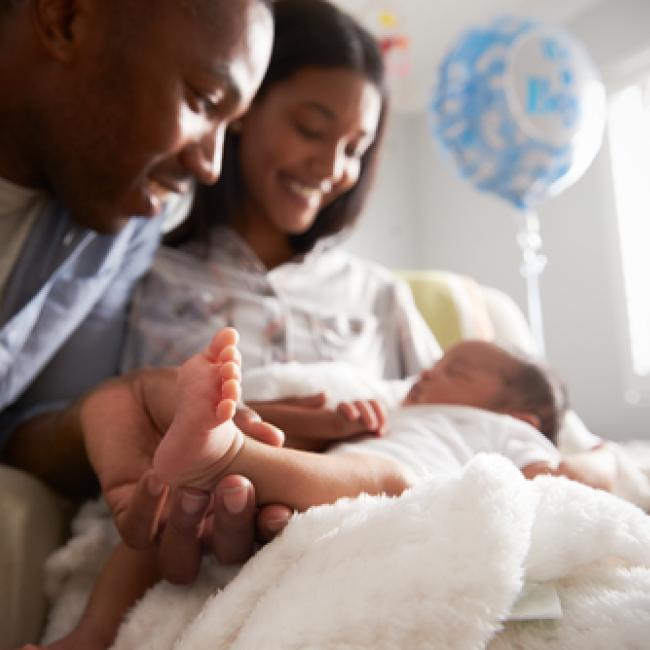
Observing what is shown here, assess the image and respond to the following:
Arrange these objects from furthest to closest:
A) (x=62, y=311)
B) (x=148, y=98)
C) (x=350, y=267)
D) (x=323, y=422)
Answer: (x=350, y=267)
(x=62, y=311)
(x=148, y=98)
(x=323, y=422)

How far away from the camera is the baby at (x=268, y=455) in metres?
0.55

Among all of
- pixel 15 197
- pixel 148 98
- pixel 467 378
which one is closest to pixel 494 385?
pixel 467 378

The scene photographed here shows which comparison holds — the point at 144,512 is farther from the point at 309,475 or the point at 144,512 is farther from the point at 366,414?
the point at 366,414

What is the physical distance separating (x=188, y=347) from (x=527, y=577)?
0.72m

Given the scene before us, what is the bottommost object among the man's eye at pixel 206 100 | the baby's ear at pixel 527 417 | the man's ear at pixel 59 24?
the baby's ear at pixel 527 417

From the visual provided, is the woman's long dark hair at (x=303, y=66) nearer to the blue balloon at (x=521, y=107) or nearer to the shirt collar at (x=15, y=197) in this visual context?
the shirt collar at (x=15, y=197)

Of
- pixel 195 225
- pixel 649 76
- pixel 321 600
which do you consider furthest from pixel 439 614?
pixel 649 76

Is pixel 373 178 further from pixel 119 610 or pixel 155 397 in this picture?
pixel 119 610

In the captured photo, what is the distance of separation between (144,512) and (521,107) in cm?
165

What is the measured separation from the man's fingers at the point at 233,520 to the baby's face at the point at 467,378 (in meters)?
0.51

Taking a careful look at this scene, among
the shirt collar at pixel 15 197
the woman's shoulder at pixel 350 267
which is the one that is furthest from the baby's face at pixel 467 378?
the shirt collar at pixel 15 197

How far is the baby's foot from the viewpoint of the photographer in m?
0.55

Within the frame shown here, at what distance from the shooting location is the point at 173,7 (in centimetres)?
92

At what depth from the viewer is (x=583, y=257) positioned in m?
2.81
